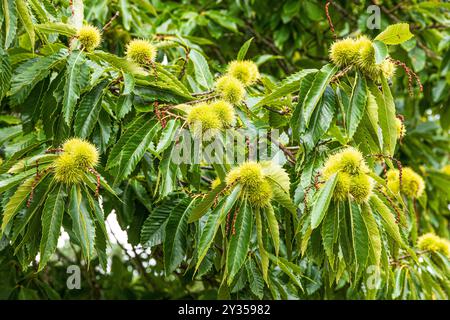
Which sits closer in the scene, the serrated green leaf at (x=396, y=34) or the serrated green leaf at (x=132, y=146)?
the serrated green leaf at (x=396, y=34)

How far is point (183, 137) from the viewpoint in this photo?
195cm

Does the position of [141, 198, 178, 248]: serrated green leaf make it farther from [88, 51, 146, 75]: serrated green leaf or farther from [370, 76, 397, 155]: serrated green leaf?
[370, 76, 397, 155]: serrated green leaf

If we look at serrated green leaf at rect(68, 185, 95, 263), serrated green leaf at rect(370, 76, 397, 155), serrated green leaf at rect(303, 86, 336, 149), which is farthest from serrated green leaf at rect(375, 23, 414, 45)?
serrated green leaf at rect(68, 185, 95, 263)

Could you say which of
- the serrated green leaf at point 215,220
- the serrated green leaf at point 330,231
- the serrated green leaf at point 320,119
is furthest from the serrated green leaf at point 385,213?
the serrated green leaf at point 215,220

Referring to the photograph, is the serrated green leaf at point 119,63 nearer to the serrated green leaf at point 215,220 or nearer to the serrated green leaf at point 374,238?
the serrated green leaf at point 215,220

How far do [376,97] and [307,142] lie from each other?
232 mm

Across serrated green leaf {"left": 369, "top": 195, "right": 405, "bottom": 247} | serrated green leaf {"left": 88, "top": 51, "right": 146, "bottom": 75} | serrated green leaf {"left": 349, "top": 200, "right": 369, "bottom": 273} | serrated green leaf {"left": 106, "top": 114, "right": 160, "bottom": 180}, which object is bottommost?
serrated green leaf {"left": 349, "top": 200, "right": 369, "bottom": 273}

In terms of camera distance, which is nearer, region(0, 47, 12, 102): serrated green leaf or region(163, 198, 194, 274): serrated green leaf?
region(0, 47, 12, 102): serrated green leaf

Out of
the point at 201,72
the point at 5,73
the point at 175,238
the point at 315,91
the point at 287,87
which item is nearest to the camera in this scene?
the point at 315,91

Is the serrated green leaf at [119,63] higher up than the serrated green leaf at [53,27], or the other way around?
the serrated green leaf at [53,27]

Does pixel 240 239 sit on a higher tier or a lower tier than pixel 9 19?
lower

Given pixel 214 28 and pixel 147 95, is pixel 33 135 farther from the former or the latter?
pixel 214 28

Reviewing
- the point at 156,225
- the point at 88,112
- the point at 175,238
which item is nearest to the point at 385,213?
the point at 175,238

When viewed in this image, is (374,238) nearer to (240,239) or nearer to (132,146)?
(240,239)
